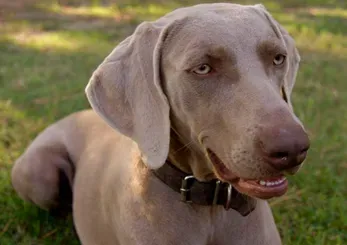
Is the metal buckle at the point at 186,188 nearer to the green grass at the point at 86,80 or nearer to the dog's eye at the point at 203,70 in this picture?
the dog's eye at the point at 203,70

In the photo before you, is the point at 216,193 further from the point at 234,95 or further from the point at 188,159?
the point at 234,95

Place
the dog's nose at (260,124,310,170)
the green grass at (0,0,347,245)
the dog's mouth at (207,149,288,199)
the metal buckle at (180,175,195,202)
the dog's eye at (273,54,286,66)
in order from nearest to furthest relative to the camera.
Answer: the dog's nose at (260,124,310,170) → the dog's mouth at (207,149,288,199) → the dog's eye at (273,54,286,66) → the metal buckle at (180,175,195,202) → the green grass at (0,0,347,245)

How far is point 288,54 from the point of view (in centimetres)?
247

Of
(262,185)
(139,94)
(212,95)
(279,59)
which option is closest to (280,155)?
(262,185)

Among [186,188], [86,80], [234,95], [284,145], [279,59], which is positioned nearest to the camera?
[284,145]

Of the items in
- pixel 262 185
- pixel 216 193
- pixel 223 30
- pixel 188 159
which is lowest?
pixel 216 193

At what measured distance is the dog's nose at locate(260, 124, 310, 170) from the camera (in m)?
1.86

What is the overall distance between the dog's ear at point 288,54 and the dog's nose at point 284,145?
55 cm

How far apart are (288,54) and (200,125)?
1.84ft

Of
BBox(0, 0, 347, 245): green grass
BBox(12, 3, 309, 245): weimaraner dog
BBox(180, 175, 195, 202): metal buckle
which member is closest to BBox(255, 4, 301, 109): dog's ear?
BBox(12, 3, 309, 245): weimaraner dog

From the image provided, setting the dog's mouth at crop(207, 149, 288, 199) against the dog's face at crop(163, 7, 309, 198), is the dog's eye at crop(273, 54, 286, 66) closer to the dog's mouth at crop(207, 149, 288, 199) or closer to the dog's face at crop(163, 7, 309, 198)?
the dog's face at crop(163, 7, 309, 198)

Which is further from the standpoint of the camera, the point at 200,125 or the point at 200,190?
the point at 200,190

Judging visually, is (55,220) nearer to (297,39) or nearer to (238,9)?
(238,9)

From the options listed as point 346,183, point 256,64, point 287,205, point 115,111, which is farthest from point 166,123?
point 346,183
